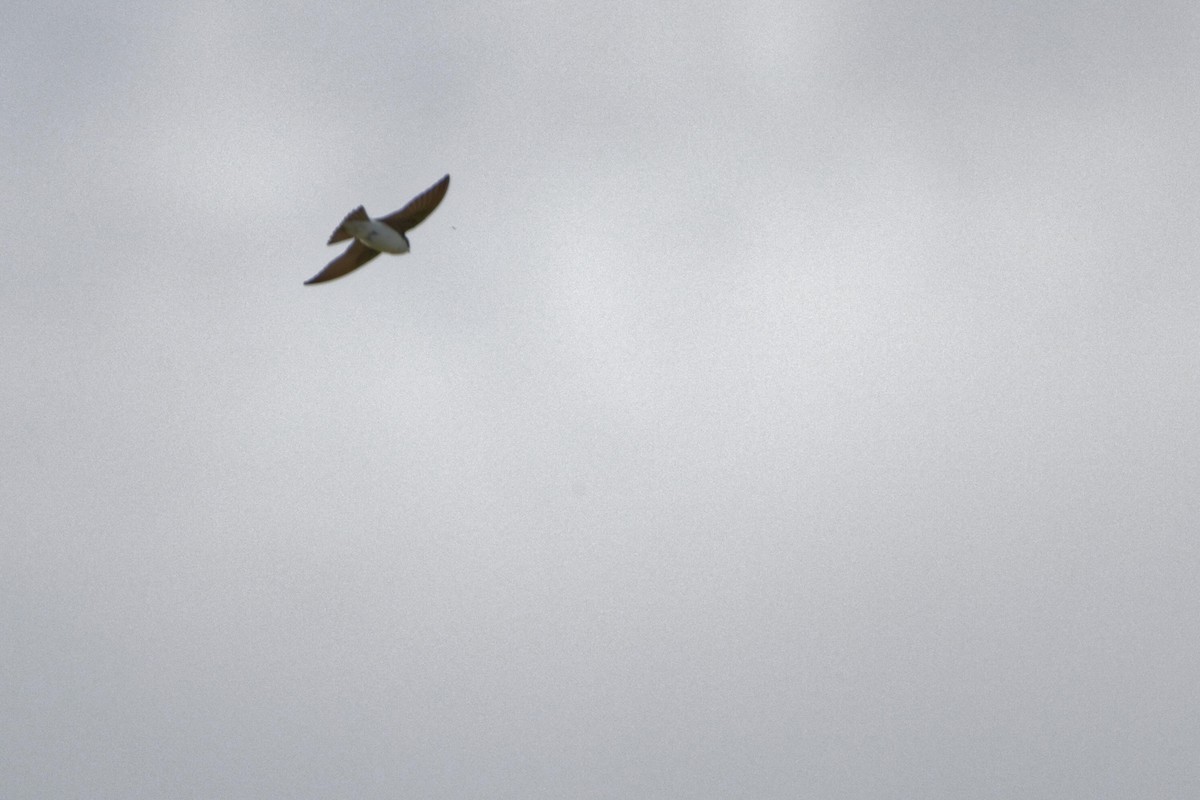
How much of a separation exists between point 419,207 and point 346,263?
4658mm

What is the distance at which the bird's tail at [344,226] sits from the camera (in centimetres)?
4422

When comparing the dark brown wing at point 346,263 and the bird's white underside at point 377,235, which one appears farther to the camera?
the dark brown wing at point 346,263

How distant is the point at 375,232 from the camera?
45531 mm

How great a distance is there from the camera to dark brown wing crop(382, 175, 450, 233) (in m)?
46.6

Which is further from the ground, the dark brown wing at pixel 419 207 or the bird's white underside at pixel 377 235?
the dark brown wing at pixel 419 207

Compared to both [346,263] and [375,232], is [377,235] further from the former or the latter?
[346,263]

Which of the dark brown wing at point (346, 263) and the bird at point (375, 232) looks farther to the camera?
A: the dark brown wing at point (346, 263)

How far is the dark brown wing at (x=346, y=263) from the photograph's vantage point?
4788cm

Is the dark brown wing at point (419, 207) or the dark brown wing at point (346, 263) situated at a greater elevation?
the dark brown wing at point (419, 207)

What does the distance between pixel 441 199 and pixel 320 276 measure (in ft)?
23.2

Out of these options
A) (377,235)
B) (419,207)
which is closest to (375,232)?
(377,235)

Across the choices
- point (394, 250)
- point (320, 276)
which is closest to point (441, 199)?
point (394, 250)

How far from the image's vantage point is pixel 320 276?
48.7 meters

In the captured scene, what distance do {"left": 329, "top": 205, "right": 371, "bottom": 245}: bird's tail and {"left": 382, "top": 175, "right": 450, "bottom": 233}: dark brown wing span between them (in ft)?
6.44
